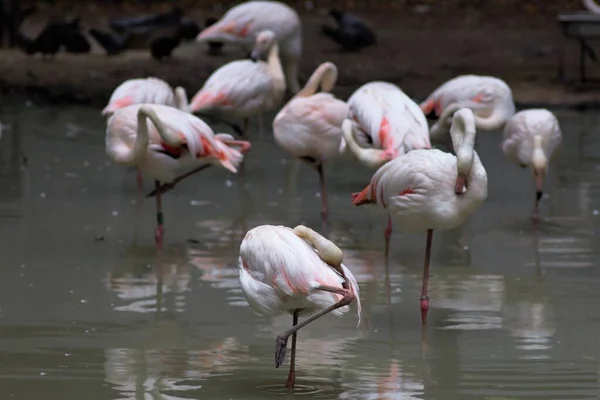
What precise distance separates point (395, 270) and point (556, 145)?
2.25m

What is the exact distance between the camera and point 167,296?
655 centimetres

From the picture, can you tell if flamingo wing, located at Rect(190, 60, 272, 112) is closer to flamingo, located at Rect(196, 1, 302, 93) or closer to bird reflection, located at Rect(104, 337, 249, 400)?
flamingo, located at Rect(196, 1, 302, 93)

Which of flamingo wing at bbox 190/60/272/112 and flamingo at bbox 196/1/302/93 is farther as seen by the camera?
flamingo at bbox 196/1/302/93

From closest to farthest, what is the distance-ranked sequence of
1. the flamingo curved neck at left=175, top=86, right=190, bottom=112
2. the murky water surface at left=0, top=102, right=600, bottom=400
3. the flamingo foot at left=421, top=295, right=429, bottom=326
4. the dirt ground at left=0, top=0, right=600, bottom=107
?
1. the murky water surface at left=0, top=102, right=600, bottom=400
2. the flamingo foot at left=421, top=295, right=429, bottom=326
3. the flamingo curved neck at left=175, top=86, right=190, bottom=112
4. the dirt ground at left=0, top=0, right=600, bottom=107

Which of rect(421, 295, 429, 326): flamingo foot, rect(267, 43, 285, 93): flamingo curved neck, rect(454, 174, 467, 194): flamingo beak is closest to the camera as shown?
rect(454, 174, 467, 194): flamingo beak

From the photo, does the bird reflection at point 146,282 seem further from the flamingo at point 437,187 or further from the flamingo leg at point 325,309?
the flamingo leg at point 325,309

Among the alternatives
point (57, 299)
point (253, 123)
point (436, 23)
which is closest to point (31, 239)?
point (57, 299)

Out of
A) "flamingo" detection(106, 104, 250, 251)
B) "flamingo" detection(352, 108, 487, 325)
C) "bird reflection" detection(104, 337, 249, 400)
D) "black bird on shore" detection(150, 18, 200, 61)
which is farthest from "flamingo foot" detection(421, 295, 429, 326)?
"black bird on shore" detection(150, 18, 200, 61)

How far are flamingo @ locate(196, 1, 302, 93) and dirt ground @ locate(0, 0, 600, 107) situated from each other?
2.08 feet

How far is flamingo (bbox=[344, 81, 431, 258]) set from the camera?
24.1 ft

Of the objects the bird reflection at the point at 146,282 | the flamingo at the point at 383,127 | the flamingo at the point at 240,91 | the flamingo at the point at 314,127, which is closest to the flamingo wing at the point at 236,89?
the flamingo at the point at 240,91

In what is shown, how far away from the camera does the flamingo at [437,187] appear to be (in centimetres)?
587

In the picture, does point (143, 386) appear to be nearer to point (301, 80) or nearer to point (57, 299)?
point (57, 299)

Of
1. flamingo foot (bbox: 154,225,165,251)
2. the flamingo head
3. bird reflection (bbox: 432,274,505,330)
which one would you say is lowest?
bird reflection (bbox: 432,274,505,330)
